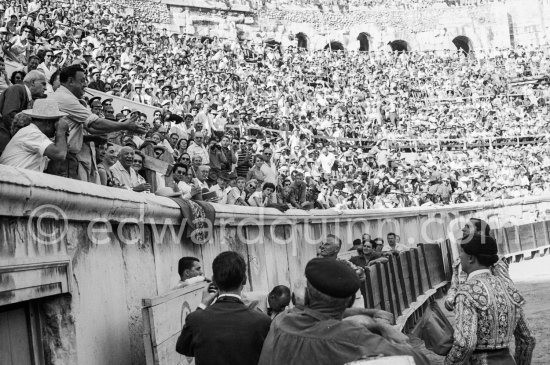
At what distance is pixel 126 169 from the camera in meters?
8.77

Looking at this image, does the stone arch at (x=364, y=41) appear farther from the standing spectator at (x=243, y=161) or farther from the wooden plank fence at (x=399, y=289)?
the standing spectator at (x=243, y=161)

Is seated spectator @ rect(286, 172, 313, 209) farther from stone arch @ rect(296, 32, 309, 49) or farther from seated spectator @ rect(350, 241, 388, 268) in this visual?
stone arch @ rect(296, 32, 309, 49)

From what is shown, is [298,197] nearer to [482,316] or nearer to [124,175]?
[124,175]

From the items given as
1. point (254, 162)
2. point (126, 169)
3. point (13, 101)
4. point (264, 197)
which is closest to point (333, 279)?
point (13, 101)

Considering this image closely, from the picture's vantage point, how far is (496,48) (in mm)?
51562

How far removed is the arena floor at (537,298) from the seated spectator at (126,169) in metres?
3.85

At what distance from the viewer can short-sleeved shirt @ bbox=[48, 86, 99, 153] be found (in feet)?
21.0

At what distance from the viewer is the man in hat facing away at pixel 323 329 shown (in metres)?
3.12

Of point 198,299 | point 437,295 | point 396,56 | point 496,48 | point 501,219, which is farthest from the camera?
point 496,48

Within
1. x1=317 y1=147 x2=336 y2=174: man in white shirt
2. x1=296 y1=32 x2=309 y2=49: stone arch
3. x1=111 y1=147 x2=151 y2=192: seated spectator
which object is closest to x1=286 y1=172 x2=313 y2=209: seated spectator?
x1=111 y1=147 x2=151 y2=192: seated spectator

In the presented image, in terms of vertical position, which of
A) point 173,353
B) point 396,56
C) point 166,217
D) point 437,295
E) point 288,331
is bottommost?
point 437,295

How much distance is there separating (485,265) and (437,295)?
13.2m

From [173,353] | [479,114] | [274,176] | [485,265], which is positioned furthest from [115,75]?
[479,114]

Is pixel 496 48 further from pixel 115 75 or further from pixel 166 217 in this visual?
pixel 166 217
